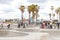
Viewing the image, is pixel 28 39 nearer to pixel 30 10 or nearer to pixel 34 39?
pixel 34 39

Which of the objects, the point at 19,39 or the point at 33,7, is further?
the point at 33,7

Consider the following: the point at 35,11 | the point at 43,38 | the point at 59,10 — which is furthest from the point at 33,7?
the point at 43,38

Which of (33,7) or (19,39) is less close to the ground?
(33,7)

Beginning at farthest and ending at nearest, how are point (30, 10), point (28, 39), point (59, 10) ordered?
1. point (59, 10)
2. point (30, 10)
3. point (28, 39)

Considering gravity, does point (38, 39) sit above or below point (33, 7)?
below

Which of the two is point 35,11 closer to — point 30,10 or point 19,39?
point 30,10

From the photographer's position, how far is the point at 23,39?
337 inches

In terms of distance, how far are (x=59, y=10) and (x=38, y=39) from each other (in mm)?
52806

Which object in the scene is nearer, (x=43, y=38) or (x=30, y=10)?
(x=43, y=38)

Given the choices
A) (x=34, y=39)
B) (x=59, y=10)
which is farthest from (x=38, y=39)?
(x=59, y=10)

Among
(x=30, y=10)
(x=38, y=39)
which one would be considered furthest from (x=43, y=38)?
(x=30, y=10)

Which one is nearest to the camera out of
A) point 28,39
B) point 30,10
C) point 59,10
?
point 28,39

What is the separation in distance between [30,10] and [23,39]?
3890 centimetres

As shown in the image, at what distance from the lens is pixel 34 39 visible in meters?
8.77
